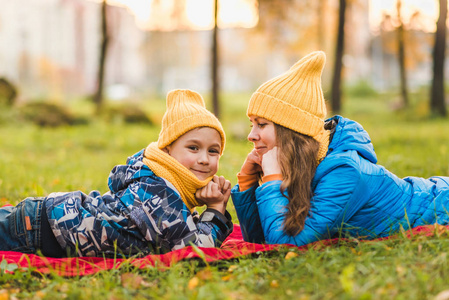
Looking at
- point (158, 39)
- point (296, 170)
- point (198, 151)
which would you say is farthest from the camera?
point (158, 39)

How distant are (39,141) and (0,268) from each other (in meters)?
7.15

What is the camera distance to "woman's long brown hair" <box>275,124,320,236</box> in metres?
2.89

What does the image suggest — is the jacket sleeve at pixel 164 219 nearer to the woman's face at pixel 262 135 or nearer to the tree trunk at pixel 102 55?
the woman's face at pixel 262 135

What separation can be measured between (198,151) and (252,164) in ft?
1.31

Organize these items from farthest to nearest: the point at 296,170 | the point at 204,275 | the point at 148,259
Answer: the point at 296,170 → the point at 148,259 → the point at 204,275

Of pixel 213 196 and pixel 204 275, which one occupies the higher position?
pixel 213 196

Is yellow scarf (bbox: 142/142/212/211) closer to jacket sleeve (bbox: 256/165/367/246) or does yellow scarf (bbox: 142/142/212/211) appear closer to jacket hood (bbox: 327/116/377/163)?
jacket sleeve (bbox: 256/165/367/246)

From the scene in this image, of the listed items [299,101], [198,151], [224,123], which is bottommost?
[224,123]

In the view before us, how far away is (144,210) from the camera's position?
306 centimetres


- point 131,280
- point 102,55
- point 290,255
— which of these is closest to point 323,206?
point 290,255

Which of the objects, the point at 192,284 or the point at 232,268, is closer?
the point at 192,284

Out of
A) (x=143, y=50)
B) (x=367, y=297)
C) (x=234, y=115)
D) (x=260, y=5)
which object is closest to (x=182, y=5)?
(x=260, y=5)

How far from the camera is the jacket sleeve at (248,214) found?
3.41 meters

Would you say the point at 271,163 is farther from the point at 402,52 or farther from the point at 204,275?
the point at 402,52
